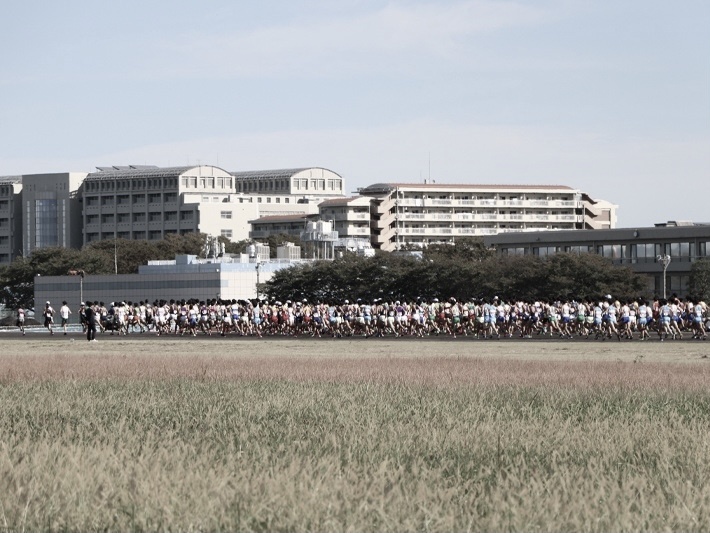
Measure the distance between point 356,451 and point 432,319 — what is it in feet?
178

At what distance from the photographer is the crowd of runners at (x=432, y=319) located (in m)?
62.8

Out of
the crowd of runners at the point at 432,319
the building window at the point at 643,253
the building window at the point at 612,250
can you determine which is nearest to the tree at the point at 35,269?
the building window at the point at 612,250

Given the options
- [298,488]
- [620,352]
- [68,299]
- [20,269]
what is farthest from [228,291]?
[298,488]

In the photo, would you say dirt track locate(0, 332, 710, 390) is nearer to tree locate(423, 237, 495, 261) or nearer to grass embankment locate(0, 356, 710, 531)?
grass embankment locate(0, 356, 710, 531)

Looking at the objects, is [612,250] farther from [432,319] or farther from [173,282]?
[432,319]

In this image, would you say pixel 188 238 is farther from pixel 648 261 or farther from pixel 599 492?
pixel 599 492

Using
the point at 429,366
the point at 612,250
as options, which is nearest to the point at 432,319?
the point at 429,366

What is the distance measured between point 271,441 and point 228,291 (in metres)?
108

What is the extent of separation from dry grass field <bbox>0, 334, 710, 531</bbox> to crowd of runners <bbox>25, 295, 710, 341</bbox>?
30.1 m

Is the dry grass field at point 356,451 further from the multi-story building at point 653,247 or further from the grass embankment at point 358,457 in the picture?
the multi-story building at point 653,247

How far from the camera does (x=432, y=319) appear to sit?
71688mm

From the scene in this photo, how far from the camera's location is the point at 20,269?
5945 inches

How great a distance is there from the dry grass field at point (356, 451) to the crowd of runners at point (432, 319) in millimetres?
30093

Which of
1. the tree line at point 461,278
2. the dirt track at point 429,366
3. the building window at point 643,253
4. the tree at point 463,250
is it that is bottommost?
the dirt track at point 429,366
